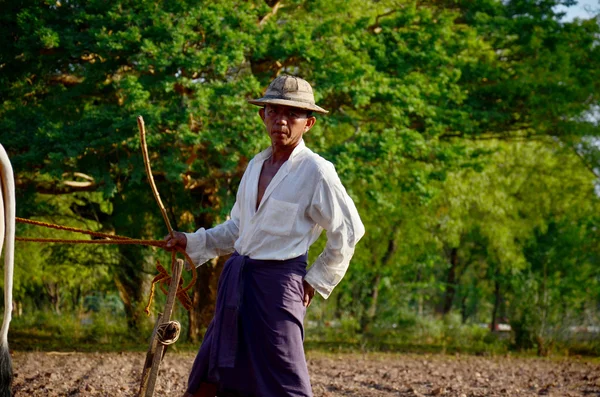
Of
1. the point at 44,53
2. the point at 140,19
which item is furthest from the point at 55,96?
the point at 140,19

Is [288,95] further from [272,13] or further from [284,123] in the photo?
[272,13]

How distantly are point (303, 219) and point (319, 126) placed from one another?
8465 millimetres

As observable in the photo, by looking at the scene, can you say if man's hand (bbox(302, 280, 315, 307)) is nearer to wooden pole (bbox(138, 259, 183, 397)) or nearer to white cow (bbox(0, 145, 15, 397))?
wooden pole (bbox(138, 259, 183, 397))

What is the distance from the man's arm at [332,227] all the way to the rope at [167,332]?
2.16 feet

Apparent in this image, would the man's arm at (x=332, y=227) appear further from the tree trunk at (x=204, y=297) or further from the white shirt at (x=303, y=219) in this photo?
the tree trunk at (x=204, y=297)

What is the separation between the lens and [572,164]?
20.5m

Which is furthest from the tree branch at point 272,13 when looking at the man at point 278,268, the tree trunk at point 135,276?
the man at point 278,268

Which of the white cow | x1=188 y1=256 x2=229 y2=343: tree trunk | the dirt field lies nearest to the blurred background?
x1=188 y1=256 x2=229 y2=343: tree trunk

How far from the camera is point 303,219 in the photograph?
417 centimetres

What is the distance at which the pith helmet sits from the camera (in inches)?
165

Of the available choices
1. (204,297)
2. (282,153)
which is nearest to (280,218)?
(282,153)

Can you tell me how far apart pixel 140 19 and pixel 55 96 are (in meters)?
2.20

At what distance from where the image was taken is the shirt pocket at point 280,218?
13.5 feet

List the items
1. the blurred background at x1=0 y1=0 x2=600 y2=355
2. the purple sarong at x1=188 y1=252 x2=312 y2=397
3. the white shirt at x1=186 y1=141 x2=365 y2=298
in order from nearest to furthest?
the purple sarong at x1=188 y1=252 x2=312 y2=397, the white shirt at x1=186 y1=141 x2=365 y2=298, the blurred background at x1=0 y1=0 x2=600 y2=355
